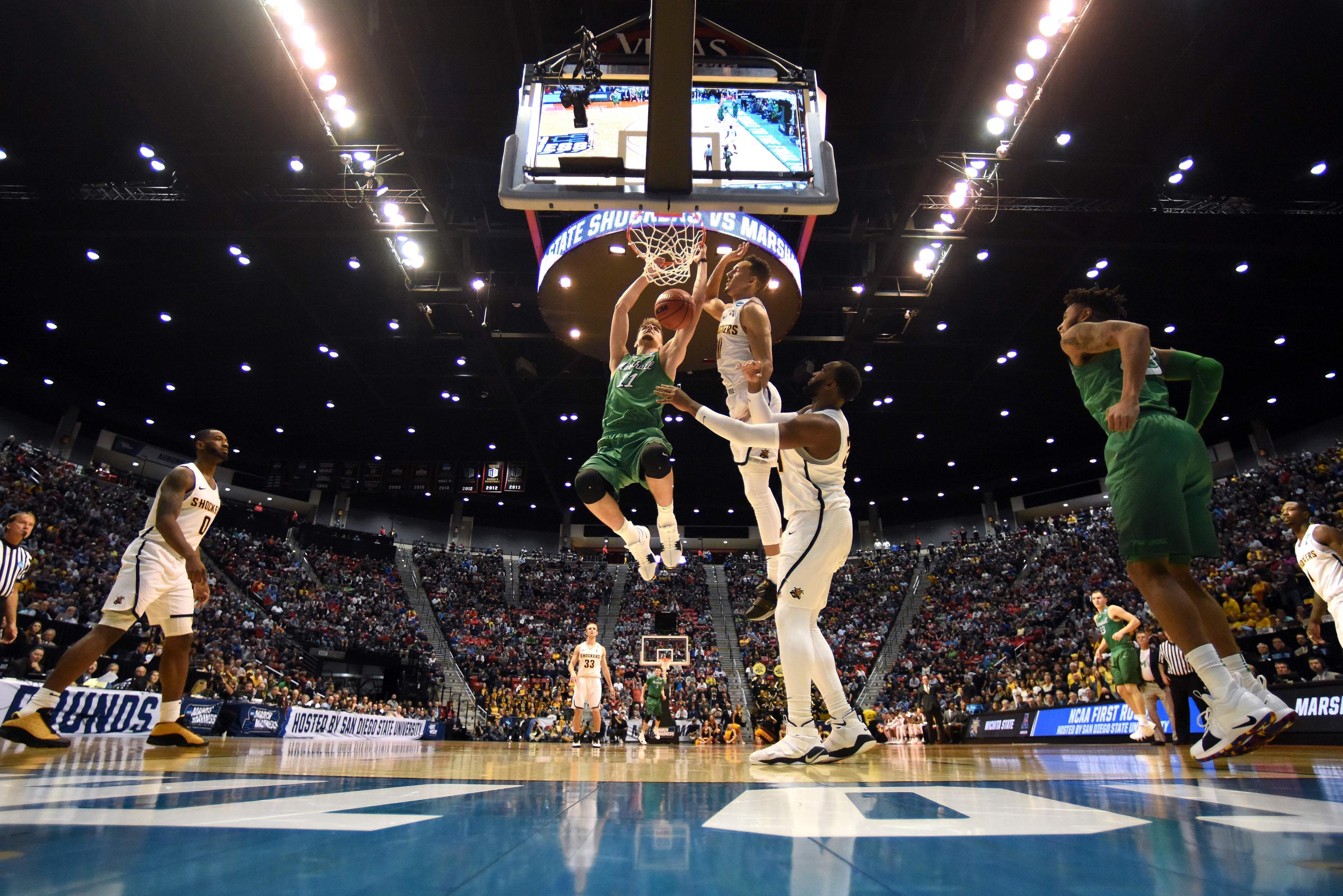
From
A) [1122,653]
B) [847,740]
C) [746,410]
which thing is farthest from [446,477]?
[847,740]

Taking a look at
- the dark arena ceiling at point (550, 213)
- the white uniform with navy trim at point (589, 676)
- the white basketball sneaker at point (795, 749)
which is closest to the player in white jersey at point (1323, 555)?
the white basketball sneaker at point (795, 749)

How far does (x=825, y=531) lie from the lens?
3.53m

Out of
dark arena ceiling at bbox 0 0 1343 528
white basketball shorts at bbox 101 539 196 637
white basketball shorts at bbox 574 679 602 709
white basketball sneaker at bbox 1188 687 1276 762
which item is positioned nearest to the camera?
white basketball sneaker at bbox 1188 687 1276 762

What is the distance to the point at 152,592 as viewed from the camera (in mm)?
4148

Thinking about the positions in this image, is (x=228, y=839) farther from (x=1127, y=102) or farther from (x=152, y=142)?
(x=152, y=142)

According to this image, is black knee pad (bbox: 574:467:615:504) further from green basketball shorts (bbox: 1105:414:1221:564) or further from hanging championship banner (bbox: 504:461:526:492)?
hanging championship banner (bbox: 504:461:526:492)

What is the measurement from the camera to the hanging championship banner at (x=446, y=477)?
78.9ft

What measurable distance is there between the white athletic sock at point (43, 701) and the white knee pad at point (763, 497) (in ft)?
14.2

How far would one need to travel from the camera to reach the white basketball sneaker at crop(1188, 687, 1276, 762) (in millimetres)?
2463

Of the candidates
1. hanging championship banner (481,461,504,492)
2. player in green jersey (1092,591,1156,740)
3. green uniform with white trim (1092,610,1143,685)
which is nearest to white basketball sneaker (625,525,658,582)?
player in green jersey (1092,591,1156,740)

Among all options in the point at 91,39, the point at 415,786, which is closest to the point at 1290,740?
the point at 415,786

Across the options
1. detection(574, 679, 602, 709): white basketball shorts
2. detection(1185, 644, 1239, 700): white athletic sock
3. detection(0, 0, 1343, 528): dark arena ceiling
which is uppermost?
detection(0, 0, 1343, 528): dark arena ceiling

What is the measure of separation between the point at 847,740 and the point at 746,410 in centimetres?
229

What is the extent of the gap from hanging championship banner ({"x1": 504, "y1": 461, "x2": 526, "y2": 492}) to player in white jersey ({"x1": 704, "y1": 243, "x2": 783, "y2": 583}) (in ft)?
62.6
